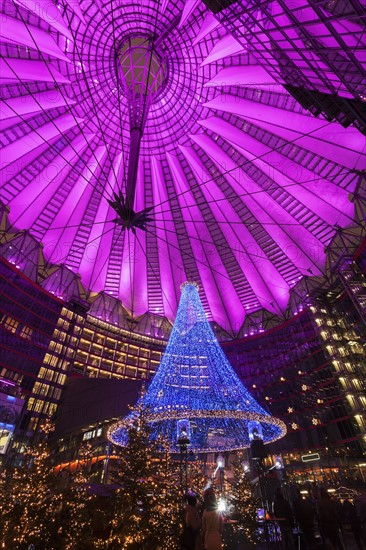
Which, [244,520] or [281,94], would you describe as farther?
[281,94]

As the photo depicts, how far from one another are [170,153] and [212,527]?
34.6m

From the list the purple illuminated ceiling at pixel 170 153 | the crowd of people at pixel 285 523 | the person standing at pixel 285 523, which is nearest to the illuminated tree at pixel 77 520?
the crowd of people at pixel 285 523

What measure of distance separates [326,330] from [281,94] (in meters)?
28.0

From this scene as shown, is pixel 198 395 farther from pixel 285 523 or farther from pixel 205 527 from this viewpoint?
pixel 205 527

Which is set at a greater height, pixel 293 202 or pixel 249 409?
pixel 293 202

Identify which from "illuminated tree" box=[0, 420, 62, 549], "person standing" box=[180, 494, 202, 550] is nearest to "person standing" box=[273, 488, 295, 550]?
"person standing" box=[180, 494, 202, 550]

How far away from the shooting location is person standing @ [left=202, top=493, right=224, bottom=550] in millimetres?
6664

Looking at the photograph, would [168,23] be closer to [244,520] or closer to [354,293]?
[354,293]

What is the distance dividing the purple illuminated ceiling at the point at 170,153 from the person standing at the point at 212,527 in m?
16.4

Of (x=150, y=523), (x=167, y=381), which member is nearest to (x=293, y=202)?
(x=167, y=381)

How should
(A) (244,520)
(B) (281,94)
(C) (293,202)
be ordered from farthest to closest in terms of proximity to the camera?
(C) (293,202) < (B) (281,94) < (A) (244,520)

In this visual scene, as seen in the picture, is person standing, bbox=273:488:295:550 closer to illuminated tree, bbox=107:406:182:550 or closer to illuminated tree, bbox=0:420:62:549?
illuminated tree, bbox=107:406:182:550

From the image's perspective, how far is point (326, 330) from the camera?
39344 mm

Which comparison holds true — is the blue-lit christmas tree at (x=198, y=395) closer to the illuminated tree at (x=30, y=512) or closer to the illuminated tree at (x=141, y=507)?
the illuminated tree at (x=141, y=507)
